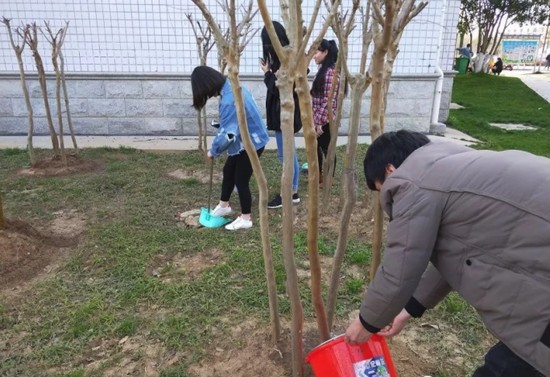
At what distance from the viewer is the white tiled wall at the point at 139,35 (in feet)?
23.7

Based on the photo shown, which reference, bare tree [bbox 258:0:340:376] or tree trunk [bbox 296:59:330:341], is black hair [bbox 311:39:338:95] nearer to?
bare tree [bbox 258:0:340:376]

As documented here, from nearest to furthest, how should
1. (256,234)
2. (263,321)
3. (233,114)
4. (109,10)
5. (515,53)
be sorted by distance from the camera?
(263,321) < (233,114) < (256,234) < (109,10) < (515,53)

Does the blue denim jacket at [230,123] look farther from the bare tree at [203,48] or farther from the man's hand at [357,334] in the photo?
the man's hand at [357,334]

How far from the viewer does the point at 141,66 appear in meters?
7.44

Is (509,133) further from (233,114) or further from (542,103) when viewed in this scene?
(233,114)

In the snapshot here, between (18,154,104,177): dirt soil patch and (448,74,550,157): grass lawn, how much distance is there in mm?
5382

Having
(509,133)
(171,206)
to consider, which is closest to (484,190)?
(171,206)

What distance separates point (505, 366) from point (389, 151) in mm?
752

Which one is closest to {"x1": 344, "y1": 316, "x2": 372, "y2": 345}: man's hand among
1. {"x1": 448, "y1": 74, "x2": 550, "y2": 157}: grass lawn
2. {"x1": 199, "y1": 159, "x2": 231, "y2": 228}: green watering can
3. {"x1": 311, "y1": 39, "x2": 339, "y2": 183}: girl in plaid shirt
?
{"x1": 199, "y1": 159, "x2": 231, "y2": 228}: green watering can

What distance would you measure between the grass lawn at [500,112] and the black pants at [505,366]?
5.76 m

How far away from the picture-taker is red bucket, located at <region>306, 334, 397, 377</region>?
167cm

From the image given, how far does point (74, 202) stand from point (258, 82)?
384 centimetres

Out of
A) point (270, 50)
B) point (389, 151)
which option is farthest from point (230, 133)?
point (389, 151)

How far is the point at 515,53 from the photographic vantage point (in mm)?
36656
